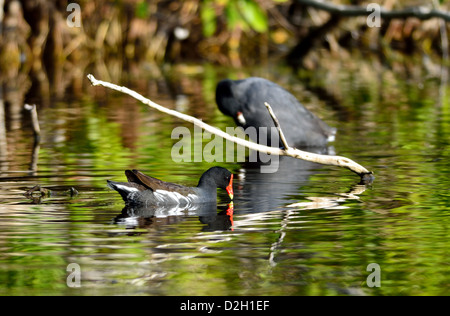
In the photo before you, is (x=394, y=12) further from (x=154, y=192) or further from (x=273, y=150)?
(x=154, y=192)

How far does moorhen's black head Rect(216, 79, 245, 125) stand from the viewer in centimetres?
979

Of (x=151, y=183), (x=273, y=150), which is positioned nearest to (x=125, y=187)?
(x=151, y=183)

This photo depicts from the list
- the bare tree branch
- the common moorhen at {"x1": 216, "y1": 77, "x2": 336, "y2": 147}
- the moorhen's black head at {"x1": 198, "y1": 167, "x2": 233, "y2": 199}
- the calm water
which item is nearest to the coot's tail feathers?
the calm water

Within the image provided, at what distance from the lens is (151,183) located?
257 inches

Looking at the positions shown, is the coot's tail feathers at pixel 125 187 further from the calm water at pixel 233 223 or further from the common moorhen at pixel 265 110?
the common moorhen at pixel 265 110

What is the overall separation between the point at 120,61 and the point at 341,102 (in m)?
7.00

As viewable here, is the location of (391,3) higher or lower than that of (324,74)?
higher

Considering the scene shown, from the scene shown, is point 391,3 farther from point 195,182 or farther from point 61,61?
point 195,182

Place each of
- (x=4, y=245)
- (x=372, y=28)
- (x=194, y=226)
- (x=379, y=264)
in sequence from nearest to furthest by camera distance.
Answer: (x=379, y=264) < (x=4, y=245) < (x=194, y=226) < (x=372, y=28)

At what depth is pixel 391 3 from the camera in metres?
20.2
